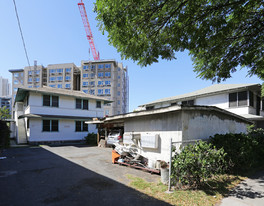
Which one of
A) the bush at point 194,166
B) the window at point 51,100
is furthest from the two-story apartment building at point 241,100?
the window at point 51,100

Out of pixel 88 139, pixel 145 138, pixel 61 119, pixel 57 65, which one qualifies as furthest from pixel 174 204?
pixel 57 65

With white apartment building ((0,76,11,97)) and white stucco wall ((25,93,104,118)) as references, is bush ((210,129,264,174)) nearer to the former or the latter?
white stucco wall ((25,93,104,118))

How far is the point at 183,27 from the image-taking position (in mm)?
5461

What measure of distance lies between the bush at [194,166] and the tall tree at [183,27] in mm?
4367

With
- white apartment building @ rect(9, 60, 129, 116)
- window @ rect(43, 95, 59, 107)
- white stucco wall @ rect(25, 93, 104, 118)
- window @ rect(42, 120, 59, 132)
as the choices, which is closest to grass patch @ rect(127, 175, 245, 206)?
window @ rect(42, 120, 59, 132)

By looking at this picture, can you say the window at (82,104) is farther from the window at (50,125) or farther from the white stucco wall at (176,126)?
the white stucco wall at (176,126)

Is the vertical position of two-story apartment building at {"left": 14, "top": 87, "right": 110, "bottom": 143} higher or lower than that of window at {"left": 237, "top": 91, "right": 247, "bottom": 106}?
lower

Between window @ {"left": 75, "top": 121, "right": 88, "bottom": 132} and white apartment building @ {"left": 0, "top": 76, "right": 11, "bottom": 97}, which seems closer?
window @ {"left": 75, "top": 121, "right": 88, "bottom": 132}

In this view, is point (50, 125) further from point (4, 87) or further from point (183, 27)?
point (4, 87)

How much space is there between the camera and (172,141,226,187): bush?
4590 mm

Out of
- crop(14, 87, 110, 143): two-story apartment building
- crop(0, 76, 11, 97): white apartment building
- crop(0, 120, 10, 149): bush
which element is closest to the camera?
crop(0, 120, 10, 149): bush

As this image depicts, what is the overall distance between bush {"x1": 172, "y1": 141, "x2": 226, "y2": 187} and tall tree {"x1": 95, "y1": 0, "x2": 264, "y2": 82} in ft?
14.3

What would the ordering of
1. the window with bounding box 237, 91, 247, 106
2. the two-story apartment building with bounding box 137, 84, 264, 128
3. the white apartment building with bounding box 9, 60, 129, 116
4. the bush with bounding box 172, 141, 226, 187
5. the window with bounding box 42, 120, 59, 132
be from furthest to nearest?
the white apartment building with bounding box 9, 60, 129, 116, the window with bounding box 42, 120, 59, 132, the window with bounding box 237, 91, 247, 106, the two-story apartment building with bounding box 137, 84, 264, 128, the bush with bounding box 172, 141, 226, 187

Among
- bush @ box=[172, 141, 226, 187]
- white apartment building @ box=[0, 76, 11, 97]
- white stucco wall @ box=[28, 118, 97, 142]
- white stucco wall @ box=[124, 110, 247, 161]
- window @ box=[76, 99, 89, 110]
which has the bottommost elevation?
white stucco wall @ box=[28, 118, 97, 142]
